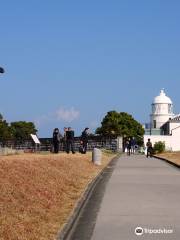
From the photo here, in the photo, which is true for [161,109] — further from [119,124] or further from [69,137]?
[69,137]

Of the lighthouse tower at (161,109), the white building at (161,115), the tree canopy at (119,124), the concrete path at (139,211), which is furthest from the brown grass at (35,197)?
the lighthouse tower at (161,109)

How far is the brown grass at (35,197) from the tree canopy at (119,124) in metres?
106

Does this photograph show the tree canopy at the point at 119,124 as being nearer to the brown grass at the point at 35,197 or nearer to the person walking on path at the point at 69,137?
the person walking on path at the point at 69,137

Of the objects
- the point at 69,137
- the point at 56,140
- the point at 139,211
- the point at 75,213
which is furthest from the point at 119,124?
the point at 75,213

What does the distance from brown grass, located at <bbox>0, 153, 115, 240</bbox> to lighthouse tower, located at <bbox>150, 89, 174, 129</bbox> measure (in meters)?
129

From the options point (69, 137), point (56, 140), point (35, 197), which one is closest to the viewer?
point (35, 197)

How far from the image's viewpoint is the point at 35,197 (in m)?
14.9

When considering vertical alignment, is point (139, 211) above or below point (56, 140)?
below

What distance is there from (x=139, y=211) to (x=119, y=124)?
11702 cm

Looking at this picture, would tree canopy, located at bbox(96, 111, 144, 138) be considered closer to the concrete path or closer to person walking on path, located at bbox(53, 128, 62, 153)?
person walking on path, located at bbox(53, 128, 62, 153)

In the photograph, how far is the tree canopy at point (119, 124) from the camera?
130 m

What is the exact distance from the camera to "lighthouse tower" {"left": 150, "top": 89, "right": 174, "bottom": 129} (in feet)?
495

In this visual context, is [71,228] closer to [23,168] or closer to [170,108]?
[23,168]

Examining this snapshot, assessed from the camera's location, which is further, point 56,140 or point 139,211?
point 56,140
